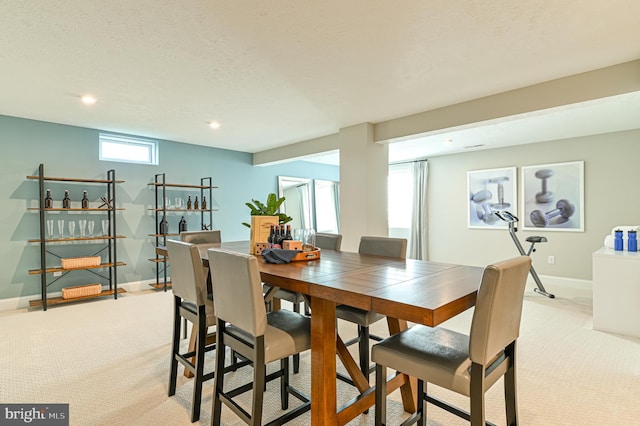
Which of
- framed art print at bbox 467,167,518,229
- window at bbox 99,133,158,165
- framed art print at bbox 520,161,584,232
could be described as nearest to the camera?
window at bbox 99,133,158,165

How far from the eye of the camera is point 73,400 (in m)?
2.17

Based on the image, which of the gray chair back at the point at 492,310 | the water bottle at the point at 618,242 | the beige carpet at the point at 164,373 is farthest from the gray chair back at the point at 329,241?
the water bottle at the point at 618,242

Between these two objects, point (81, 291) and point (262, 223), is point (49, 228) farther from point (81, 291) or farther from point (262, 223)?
point (262, 223)

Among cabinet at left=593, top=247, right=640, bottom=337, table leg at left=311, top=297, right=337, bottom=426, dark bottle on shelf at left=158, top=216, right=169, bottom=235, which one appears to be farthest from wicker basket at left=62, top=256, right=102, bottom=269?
cabinet at left=593, top=247, right=640, bottom=337

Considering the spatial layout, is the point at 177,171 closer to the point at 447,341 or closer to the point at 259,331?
the point at 259,331

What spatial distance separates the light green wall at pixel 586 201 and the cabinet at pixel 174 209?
4526 mm

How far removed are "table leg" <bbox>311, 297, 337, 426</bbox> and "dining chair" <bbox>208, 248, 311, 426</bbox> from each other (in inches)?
6.5

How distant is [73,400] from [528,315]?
437 centimetres

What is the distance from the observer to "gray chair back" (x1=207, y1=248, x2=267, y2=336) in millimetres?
1562

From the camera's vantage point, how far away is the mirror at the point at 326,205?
7.72 m

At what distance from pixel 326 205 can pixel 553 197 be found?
4412 mm

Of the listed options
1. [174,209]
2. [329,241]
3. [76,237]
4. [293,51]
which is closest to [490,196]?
[329,241]

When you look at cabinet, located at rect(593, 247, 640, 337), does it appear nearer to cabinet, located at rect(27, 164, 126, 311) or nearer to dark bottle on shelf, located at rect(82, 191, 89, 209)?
cabinet, located at rect(27, 164, 126, 311)

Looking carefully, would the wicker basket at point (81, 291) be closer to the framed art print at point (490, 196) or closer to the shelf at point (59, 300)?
the shelf at point (59, 300)
